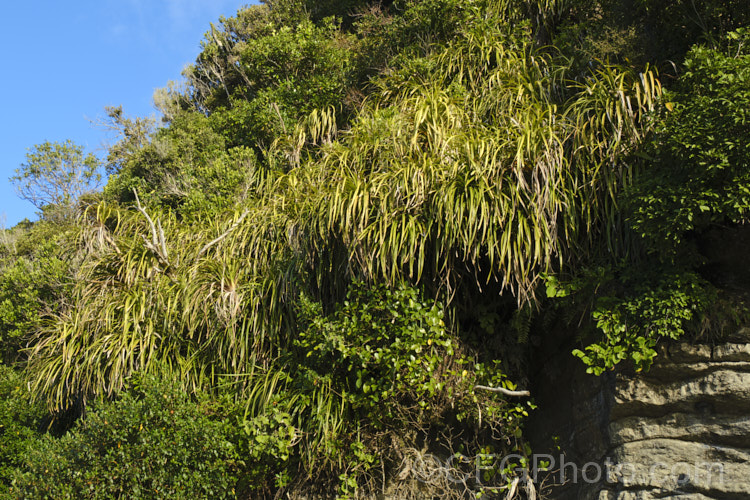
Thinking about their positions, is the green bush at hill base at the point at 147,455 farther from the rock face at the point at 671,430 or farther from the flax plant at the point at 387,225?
the rock face at the point at 671,430

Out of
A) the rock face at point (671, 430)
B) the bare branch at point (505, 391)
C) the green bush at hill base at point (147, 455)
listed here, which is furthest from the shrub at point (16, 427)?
the rock face at point (671, 430)

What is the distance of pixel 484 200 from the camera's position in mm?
5160

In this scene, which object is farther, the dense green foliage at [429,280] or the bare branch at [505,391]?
the bare branch at [505,391]

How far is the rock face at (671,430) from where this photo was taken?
427 cm

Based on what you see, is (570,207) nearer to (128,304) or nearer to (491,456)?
(491,456)

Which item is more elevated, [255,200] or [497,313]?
[255,200]

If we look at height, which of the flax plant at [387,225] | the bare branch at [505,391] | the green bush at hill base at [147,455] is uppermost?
the flax plant at [387,225]

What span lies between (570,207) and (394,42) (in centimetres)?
493

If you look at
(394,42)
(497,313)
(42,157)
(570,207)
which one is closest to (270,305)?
(497,313)

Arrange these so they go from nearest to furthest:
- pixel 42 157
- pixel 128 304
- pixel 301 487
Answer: pixel 301 487, pixel 128 304, pixel 42 157

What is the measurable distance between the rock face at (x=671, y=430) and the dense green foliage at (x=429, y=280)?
0.94 ft

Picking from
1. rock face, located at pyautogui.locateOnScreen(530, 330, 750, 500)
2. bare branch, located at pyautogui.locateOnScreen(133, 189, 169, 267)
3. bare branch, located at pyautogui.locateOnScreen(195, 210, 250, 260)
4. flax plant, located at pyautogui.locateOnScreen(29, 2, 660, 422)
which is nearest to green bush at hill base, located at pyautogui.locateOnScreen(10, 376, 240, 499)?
flax plant, located at pyautogui.locateOnScreen(29, 2, 660, 422)

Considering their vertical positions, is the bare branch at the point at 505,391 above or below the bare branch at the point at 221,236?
below

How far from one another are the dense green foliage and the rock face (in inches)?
11.3
